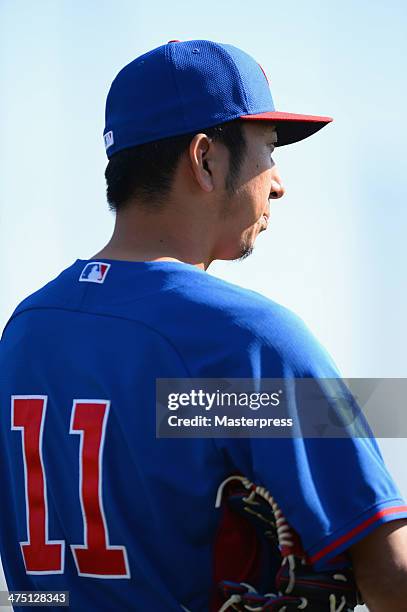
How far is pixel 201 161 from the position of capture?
199 centimetres

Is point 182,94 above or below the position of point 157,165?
above

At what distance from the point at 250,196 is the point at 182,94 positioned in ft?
0.86

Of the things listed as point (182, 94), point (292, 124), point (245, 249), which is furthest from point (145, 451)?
point (292, 124)

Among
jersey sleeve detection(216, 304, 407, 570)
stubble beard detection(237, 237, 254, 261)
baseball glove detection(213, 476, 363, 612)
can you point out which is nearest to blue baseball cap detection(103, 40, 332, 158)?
stubble beard detection(237, 237, 254, 261)

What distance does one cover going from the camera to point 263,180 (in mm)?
2105

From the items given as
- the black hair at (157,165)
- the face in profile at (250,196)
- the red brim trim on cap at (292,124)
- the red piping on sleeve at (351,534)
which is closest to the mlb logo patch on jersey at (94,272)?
the black hair at (157,165)

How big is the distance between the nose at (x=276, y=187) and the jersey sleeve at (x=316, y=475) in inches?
22.1

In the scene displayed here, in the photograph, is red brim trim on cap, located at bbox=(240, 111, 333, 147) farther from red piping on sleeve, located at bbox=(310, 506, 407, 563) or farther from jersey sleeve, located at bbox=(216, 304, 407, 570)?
red piping on sleeve, located at bbox=(310, 506, 407, 563)

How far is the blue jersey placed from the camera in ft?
5.38

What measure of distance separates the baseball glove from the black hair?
2.18 ft

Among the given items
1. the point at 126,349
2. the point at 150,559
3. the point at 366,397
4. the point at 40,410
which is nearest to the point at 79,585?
the point at 150,559

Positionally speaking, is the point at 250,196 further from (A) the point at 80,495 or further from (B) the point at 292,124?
(A) the point at 80,495

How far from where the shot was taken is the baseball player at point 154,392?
5.38 feet

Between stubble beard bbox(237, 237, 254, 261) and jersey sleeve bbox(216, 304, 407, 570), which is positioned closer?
jersey sleeve bbox(216, 304, 407, 570)
